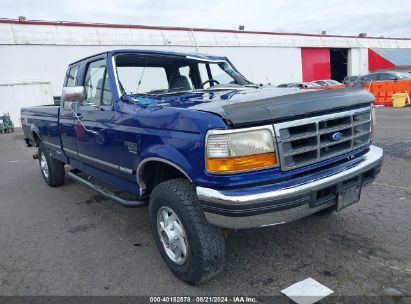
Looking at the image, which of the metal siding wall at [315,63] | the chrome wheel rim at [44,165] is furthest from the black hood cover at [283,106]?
the metal siding wall at [315,63]

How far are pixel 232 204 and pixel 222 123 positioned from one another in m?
0.56

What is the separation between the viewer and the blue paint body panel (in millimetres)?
2602

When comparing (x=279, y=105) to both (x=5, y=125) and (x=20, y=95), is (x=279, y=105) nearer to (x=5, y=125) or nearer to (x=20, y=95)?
(x=5, y=125)

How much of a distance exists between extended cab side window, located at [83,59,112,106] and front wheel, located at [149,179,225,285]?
1379mm

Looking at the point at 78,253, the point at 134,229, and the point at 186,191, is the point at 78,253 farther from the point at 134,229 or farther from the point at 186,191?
the point at 186,191

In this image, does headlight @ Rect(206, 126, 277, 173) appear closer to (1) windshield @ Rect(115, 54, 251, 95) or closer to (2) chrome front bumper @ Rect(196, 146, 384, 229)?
(2) chrome front bumper @ Rect(196, 146, 384, 229)

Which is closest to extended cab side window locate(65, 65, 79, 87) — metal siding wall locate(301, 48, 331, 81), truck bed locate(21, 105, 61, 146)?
truck bed locate(21, 105, 61, 146)

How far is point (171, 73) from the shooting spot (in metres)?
4.70

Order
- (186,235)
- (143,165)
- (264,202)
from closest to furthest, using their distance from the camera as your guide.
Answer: (264,202) < (186,235) < (143,165)

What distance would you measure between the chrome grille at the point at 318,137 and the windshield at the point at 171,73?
168cm

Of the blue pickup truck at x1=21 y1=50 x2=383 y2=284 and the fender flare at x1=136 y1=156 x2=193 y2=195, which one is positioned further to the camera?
the fender flare at x1=136 y1=156 x2=193 y2=195

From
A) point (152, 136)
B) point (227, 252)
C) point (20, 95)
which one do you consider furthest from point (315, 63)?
point (152, 136)

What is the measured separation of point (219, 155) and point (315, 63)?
3604 cm

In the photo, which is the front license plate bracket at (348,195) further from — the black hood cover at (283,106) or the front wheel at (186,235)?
the front wheel at (186,235)
